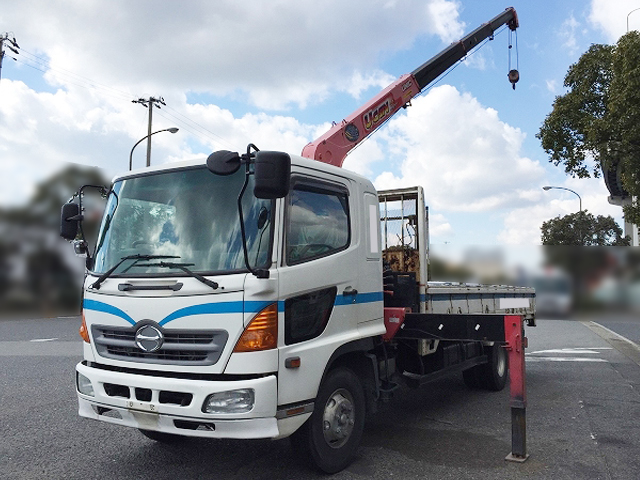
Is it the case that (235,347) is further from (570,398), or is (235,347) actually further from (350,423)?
(570,398)

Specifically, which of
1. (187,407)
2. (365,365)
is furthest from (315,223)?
(187,407)

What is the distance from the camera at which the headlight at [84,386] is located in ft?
15.0

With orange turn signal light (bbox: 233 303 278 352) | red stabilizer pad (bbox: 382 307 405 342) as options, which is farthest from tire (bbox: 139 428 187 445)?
red stabilizer pad (bbox: 382 307 405 342)

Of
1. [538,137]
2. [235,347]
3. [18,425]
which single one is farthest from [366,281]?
[538,137]

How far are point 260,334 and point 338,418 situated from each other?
1189 millimetres

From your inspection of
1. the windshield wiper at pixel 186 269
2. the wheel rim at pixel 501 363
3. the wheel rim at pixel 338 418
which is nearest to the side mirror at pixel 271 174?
the windshield wiper at pixel 186 269

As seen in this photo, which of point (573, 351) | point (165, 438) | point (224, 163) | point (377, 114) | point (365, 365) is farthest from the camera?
point (573, 351)

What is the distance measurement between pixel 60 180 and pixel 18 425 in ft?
45.0

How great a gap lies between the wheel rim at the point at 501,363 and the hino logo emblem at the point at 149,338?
5.73m

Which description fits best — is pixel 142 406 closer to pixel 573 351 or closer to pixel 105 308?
pixel 105 308

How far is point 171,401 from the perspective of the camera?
13.7ft

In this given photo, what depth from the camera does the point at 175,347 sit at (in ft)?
13.8

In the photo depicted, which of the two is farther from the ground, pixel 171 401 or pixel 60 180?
pixel 60 180

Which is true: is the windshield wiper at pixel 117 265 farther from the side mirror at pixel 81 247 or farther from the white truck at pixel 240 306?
the side mirror at pixel 81 247
